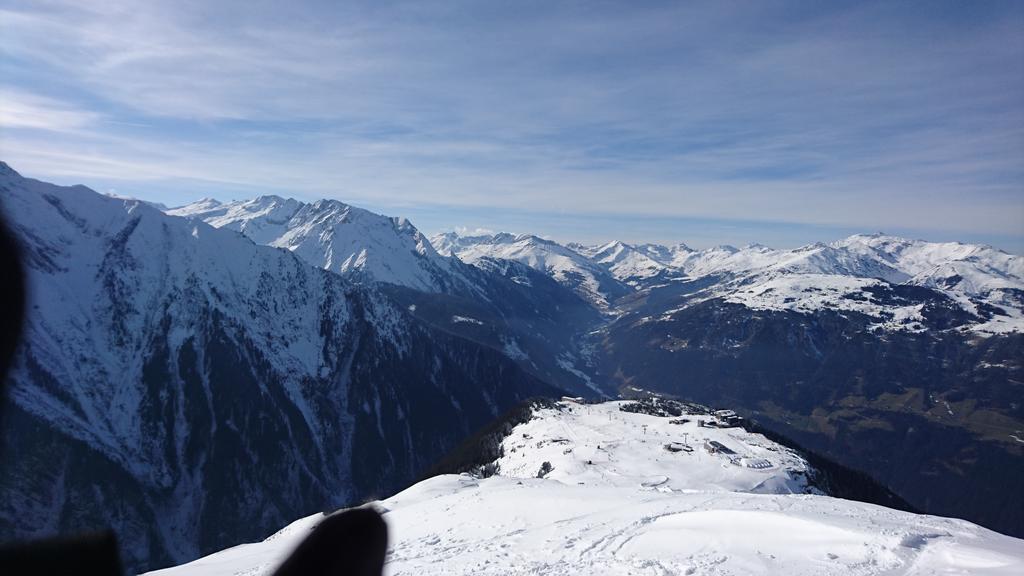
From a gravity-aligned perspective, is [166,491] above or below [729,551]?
below

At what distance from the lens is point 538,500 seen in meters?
45.1

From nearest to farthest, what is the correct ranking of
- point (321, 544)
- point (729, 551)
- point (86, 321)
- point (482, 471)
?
point (321, 544), point (729, 551), point (482, 471), point (86, 321)

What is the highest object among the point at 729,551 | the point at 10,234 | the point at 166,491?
the point at 10,234

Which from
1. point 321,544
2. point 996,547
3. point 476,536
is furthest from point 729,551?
point 321,544

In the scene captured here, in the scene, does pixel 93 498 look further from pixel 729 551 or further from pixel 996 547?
pixel 996 547

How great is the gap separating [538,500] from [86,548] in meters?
45.0

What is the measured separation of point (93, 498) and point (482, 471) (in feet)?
375

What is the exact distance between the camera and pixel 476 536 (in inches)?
1411

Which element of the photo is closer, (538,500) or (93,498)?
(538,500)

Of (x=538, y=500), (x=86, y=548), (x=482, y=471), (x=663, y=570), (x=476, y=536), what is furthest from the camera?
(x=482, y=471)

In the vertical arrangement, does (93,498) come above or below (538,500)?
below

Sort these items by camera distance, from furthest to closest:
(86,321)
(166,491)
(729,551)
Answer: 1. (86,321)
2. (166,491)
3. (729,551)

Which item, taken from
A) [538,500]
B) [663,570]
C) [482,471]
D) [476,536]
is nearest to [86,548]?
[663,570]

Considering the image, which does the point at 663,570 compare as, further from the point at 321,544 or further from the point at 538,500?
the point at 321,544
